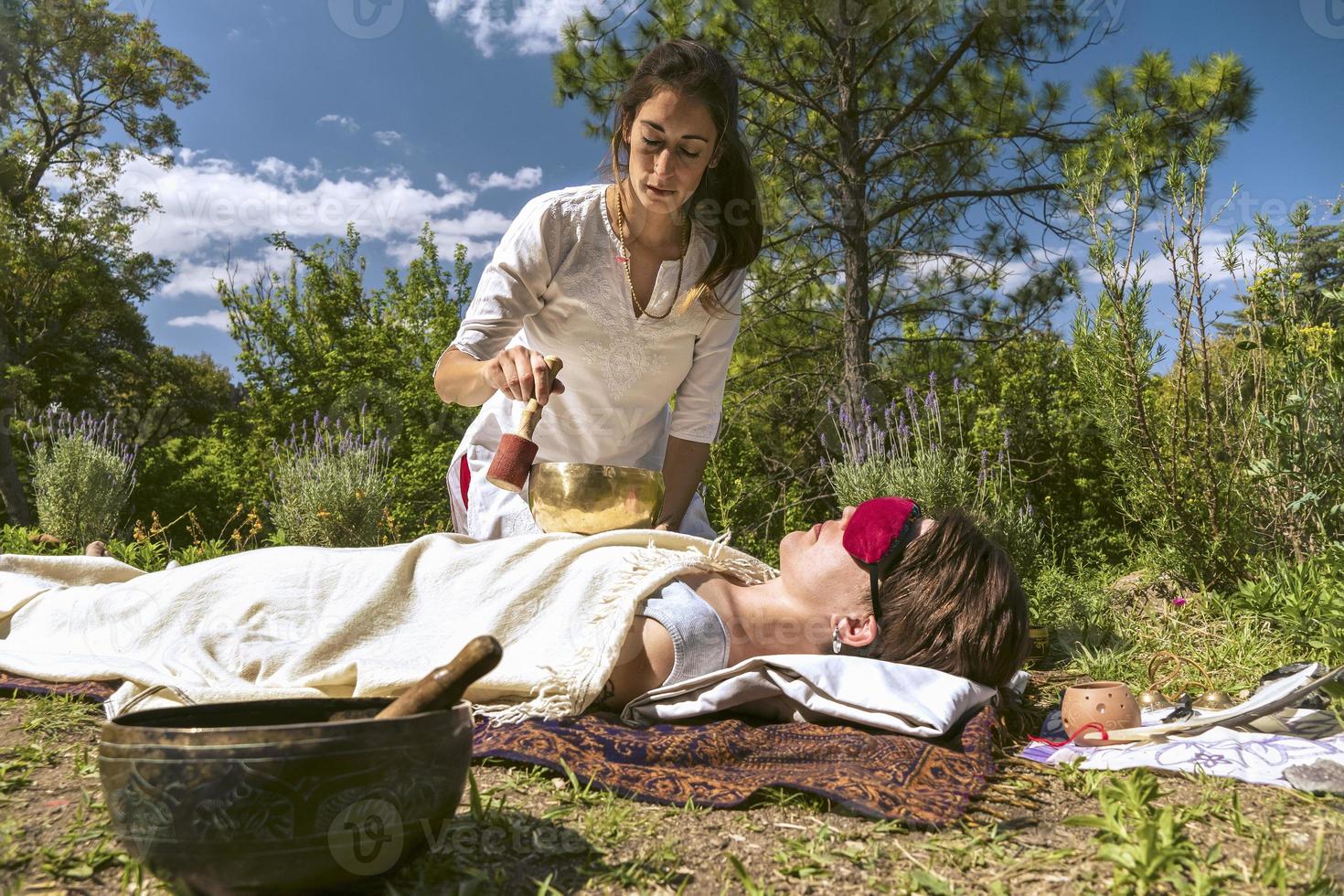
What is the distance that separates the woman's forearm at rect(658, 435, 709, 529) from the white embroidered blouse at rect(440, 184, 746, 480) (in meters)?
0.03

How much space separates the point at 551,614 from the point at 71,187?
1764 centimetres

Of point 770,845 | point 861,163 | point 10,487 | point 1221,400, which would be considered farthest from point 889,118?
point 10,487

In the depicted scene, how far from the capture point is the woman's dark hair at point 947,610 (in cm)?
242

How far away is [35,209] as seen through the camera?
51.2 ft

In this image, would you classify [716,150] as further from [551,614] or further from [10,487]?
[10,487]

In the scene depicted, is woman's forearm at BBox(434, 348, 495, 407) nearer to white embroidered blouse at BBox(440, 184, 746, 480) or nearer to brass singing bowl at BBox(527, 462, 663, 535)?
white embroidered blouse at BBox(440, 184, 746, 480)

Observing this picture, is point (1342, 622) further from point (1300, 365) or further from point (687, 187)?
point (687, 187)

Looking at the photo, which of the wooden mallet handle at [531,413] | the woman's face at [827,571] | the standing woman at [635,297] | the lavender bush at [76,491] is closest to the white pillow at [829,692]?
the woman's face at [827,571]

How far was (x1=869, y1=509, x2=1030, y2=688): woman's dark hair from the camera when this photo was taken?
7.93ft

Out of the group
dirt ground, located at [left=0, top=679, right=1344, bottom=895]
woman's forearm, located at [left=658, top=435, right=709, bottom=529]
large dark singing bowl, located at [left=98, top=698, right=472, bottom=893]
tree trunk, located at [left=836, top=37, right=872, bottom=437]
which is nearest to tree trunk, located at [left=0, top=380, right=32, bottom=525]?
tree trunk, located at [left=836, top=37, right=872, bottom=437]

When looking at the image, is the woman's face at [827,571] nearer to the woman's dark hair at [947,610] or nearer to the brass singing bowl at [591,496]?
the woman's dark hair at [947,610]

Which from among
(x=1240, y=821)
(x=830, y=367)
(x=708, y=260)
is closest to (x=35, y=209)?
(x=830, y=367)

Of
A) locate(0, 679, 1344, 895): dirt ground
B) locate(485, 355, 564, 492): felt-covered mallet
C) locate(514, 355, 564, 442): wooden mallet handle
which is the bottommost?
locate(0, 679, 1344, 895): dirt ground

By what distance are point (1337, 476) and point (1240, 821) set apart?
2220 millimetres
